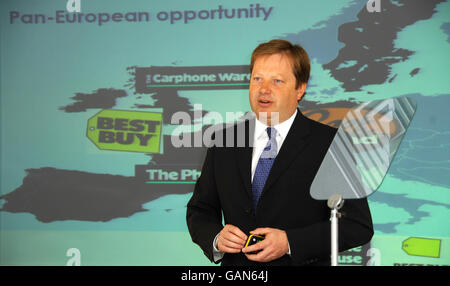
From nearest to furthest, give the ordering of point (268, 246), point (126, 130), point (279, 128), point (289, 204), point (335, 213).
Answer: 1. point (335, 213)
2. point (268, 246)
3. point (289, 204)
4. point (279, 128)
5. point (126, 130)

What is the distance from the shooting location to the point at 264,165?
5.81 ft

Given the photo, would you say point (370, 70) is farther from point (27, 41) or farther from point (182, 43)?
point (27, 41)

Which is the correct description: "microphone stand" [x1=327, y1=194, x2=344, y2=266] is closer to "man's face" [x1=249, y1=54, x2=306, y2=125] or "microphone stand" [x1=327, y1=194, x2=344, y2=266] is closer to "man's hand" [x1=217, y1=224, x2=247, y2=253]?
"man's hand" [x1=217, y1=224, x2=247, y2=253]

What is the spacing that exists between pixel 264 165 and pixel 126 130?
224cm

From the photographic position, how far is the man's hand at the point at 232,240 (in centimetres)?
155

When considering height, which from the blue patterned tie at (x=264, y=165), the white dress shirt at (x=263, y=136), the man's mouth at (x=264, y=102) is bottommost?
the blue patterned tie at (x=264, y=165)

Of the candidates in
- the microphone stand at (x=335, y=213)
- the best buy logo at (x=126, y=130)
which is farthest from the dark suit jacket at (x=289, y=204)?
the best buy logo at (x=126, y=130)

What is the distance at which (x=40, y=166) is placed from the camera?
12.8 ft

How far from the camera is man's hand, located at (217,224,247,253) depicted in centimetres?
155

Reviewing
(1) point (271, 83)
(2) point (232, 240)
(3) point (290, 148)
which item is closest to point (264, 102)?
(1) point (271, 83)

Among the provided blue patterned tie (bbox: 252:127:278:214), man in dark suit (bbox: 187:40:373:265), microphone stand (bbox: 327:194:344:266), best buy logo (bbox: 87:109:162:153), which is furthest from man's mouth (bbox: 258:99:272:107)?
best buy logo (bbox: 87:109:162:153)

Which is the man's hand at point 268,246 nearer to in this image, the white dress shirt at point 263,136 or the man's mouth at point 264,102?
the white dress shirt at point 263,136

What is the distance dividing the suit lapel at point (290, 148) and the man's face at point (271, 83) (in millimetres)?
91

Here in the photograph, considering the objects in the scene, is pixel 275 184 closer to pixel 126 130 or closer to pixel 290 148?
pixel 290 148
